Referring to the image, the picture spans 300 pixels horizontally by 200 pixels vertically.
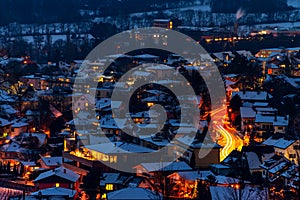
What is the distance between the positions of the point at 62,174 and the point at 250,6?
921 inches

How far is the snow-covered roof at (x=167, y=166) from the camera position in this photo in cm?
691

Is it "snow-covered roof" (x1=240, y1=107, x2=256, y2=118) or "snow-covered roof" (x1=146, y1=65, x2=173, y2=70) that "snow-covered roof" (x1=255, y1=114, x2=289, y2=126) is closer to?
"snow-covered roof" (x1=240, y1=107, x2=256, y2=118)

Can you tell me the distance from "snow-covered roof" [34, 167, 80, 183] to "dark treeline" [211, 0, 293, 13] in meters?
22.3

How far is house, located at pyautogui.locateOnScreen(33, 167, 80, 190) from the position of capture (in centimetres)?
695

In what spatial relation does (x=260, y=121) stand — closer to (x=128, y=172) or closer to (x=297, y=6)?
(x=128, y=172)

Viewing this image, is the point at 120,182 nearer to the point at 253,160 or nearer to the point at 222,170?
the point at 222,170

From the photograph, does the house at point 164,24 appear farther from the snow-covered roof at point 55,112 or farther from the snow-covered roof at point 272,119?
the snow-covered roof at point 272,119

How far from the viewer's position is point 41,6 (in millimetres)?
29984

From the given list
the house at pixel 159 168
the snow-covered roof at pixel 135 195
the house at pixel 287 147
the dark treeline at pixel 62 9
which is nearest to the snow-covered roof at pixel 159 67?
the house at pixel 287 147

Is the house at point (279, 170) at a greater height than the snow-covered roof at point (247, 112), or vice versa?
the snow-covered roof at point (247, 112)

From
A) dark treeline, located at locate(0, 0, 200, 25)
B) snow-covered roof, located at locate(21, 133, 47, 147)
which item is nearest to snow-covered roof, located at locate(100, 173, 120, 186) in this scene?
snow-covered roof, located at locate(21, 133, 47, 147)

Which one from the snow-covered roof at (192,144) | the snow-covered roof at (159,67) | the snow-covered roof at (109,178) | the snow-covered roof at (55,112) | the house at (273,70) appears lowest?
the snow-covered roof at (109,178)

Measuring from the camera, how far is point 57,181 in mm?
6953

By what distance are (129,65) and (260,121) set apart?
7.21m
